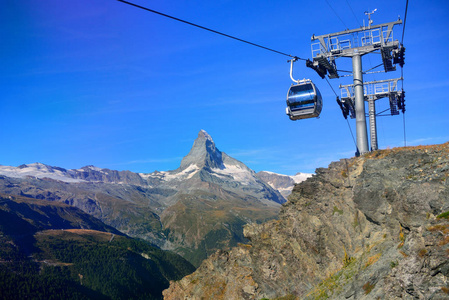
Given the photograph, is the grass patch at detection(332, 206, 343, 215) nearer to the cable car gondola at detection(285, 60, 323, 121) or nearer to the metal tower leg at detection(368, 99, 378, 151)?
the metal tower leg at detection(368, 99, 378, 151)

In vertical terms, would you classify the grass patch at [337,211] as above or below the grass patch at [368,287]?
above

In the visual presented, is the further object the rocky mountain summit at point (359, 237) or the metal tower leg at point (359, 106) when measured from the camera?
the metal tower leg at point (359, 106)

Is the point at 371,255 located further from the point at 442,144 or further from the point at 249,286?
the point at 249,286

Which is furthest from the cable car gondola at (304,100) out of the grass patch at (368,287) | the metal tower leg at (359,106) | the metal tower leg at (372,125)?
the metal tower leg at (372,125)

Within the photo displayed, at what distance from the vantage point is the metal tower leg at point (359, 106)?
1871 inches

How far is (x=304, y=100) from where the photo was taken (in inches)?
1478

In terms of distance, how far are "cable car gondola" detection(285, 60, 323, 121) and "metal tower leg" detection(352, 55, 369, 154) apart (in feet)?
37.5

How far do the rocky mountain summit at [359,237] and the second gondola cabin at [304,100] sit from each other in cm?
1271

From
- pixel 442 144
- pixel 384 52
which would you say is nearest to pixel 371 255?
pixel 442 144

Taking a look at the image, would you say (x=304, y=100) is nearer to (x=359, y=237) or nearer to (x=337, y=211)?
(x=359, y=237)

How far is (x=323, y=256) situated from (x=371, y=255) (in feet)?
48.3

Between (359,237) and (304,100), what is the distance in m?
20.4

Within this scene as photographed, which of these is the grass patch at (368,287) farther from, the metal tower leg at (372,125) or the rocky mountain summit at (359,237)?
the metal tower leg at (372,125)

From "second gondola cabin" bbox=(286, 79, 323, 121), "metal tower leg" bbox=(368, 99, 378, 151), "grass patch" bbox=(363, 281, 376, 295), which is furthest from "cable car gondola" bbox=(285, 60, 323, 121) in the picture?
"metal tower leg" bbox=(368, 99, 378, 151)
